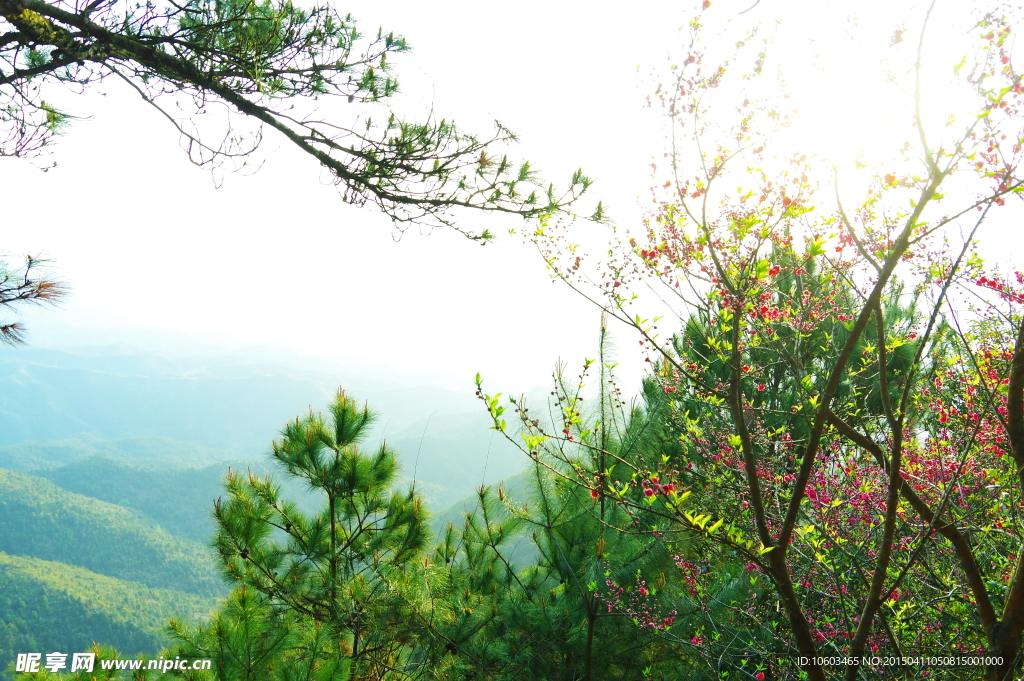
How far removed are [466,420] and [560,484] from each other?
475 ft

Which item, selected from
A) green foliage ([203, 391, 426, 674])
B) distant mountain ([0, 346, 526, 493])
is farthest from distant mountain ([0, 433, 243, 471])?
green foliage ([203, 391, 426, 674])

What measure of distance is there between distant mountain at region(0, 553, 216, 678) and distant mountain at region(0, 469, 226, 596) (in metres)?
14.8

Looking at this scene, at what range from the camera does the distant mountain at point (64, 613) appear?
140 ft

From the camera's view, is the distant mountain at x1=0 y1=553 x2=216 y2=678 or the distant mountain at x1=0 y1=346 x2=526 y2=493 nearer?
the distant mountain at x1=0 y1=553 x2=216 y2=678

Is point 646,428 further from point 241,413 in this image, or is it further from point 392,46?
point 241,413

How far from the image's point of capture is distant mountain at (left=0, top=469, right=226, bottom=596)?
69.3m

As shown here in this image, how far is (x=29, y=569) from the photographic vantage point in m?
50.8

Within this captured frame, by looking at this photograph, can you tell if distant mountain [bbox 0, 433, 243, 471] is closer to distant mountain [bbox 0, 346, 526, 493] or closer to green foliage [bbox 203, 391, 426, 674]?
distant mountain [bbox 0, 346, 526, 493]

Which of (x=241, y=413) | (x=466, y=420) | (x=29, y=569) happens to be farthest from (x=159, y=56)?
(x=241, y=413)

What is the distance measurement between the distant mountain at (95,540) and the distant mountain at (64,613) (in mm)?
14842

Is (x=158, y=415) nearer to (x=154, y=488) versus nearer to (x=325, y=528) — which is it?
(x=154, y=488)

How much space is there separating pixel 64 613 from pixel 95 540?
113 ft

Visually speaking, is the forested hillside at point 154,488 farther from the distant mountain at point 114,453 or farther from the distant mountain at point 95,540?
the distant mountain at point 114,453

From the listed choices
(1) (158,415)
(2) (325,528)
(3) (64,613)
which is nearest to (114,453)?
(1) (158,415)
